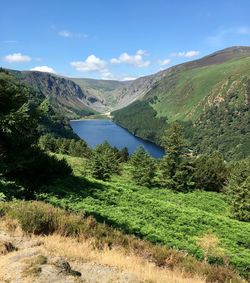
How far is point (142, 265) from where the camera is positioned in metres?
10.2

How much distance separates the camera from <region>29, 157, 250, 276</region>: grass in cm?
1939

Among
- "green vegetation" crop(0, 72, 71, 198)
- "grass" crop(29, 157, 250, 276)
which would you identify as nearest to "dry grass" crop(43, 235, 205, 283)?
"grass" crop(29, 157, 250, 276)

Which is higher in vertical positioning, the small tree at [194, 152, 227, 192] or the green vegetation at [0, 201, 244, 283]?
the green vegetation at [0, 201, 244, 283]

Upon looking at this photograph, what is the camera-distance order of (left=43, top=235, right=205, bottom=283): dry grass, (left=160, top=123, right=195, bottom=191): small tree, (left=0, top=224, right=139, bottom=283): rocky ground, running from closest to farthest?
(left=0, top=224, right=139, bottom=283): rocky ground
(left=43, top=235, right=205, bottom=283): dry grass
(left=160, top=123, right=195, bottom=191): small tree

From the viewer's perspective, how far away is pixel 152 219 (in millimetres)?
22500

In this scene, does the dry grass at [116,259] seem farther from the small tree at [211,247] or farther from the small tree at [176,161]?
the small tree at [176,161]

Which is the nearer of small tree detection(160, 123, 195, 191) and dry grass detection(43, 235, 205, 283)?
dry grass detection(43, 235, 205, 283)

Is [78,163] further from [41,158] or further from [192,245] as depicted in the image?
[192,245]

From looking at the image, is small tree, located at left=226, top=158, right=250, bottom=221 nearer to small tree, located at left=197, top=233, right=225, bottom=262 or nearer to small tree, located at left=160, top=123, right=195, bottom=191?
small tree, located at left=160, top=123, right=195, bottom=191

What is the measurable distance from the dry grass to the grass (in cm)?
655

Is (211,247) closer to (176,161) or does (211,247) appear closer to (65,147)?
(176,161)

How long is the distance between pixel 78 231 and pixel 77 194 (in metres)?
10.1

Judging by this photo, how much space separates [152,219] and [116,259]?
12572mm

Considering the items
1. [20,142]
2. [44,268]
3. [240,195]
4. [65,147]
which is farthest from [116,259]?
[65,147]
